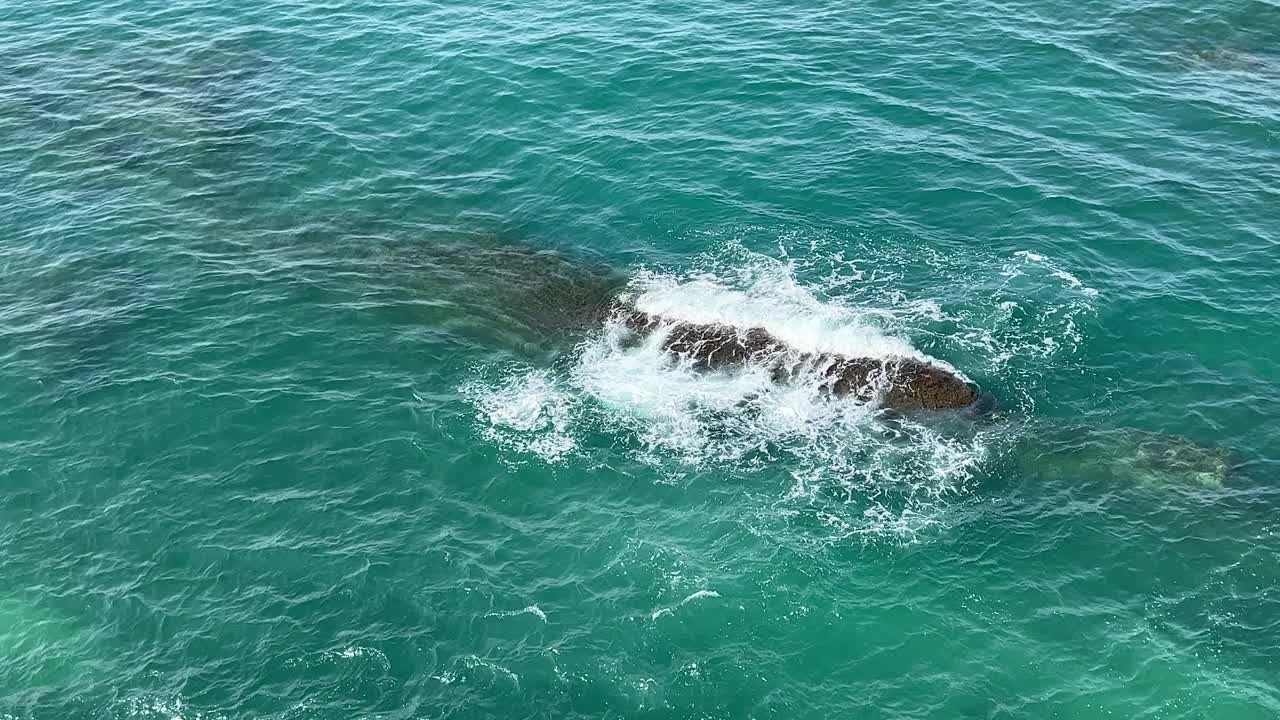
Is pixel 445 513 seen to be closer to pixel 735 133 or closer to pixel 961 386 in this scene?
pixel 961 386

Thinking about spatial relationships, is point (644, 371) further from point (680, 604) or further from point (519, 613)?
point (519, 613)

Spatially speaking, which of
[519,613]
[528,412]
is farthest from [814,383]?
[519,613]

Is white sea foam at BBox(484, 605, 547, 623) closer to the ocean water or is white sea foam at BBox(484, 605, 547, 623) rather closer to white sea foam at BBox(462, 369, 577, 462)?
the ocean water

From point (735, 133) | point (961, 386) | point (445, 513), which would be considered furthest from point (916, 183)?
point (445, 513)

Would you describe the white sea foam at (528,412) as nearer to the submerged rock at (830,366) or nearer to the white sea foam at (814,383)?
the white sea foam at (814,383)

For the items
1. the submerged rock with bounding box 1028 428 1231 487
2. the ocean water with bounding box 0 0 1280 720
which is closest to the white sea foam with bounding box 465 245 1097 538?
the ocean water with bounding box 0 0 1280 720

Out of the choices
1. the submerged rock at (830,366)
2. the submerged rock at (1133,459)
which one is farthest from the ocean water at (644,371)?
the submerged rock at (830,366)
